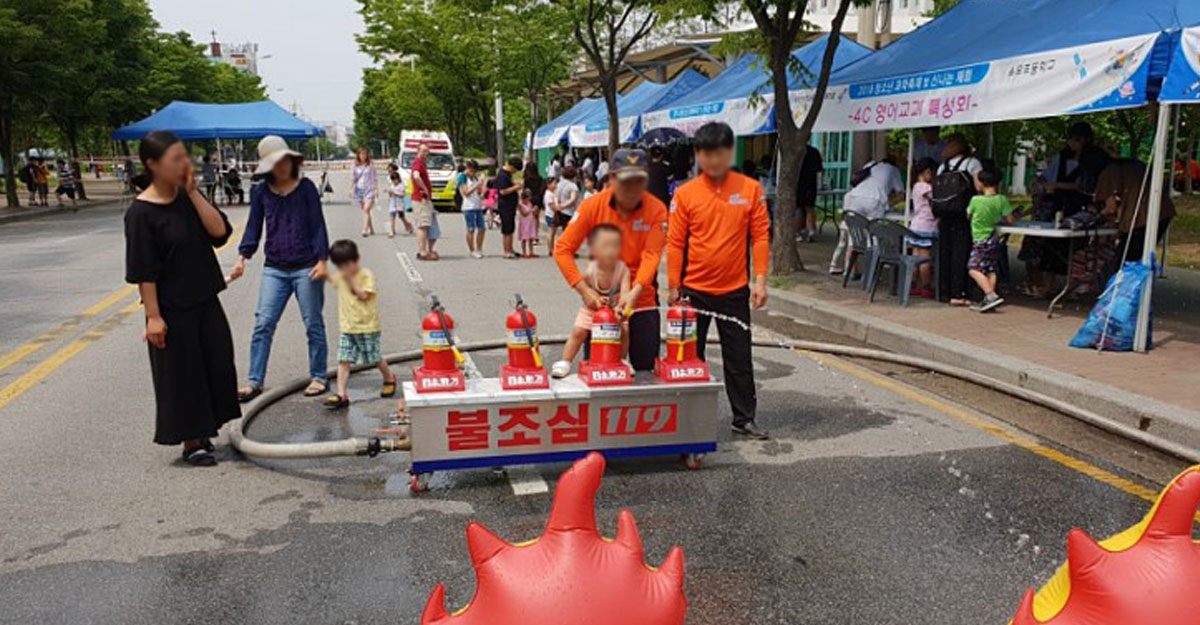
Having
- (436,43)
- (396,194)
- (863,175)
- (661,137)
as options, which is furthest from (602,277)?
(436,43)

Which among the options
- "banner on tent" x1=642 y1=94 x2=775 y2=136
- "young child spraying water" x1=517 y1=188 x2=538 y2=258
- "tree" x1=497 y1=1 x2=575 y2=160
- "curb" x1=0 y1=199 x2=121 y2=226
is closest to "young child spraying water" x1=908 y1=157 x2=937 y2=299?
"banner on tent" x1=642 y1=94 x2=775 y2=136

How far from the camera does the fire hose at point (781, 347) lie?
186 inches

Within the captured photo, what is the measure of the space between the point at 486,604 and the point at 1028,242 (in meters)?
9.73

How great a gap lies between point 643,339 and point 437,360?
1301mm

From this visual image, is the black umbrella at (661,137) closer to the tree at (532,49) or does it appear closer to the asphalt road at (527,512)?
the tree at (532,49)

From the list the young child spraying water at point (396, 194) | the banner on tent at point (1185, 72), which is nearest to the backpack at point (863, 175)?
the banner on tent at point (1185, 72)

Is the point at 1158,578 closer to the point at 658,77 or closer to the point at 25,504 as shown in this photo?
the point at 25,504

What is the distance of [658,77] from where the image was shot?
3098 centimetres

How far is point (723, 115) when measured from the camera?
1440 cm

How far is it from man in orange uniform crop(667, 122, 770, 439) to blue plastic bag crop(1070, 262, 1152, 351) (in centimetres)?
388

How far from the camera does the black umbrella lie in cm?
1737

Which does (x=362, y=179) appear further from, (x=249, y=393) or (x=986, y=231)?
(x=986, y=231)

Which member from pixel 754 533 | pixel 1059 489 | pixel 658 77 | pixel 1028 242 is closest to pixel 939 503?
pixel 1059 489

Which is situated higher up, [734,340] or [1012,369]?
[734,340]
